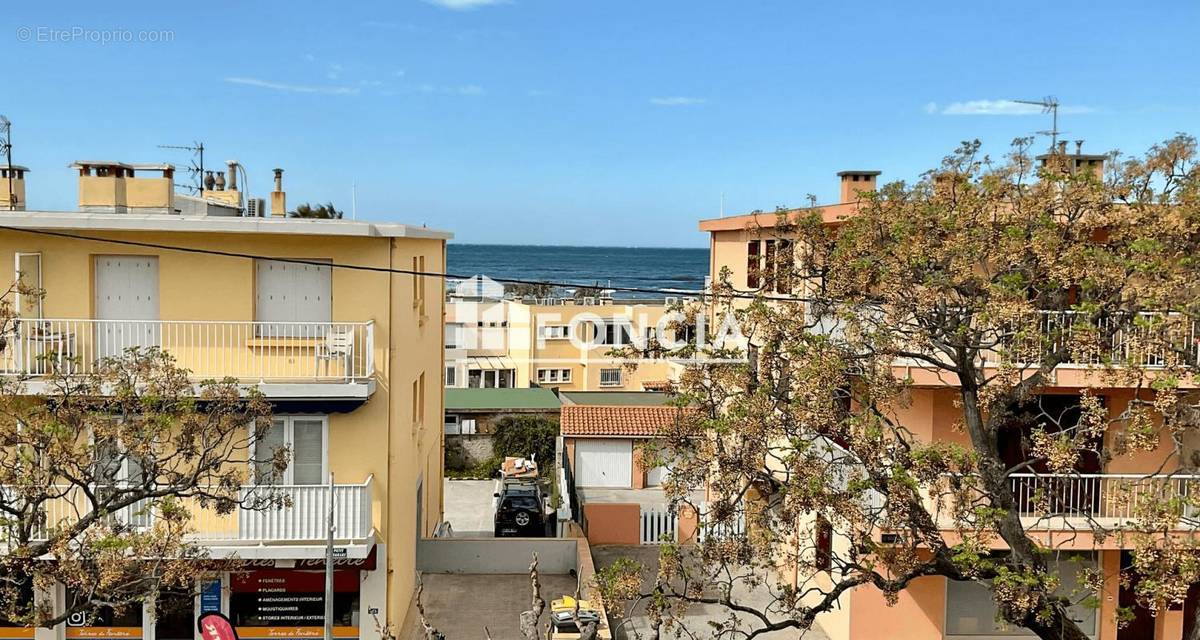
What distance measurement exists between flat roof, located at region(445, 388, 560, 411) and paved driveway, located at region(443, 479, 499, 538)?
14.7ft

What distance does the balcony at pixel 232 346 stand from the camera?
14.2m

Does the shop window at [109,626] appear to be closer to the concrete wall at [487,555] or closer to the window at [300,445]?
the window at [300,445]

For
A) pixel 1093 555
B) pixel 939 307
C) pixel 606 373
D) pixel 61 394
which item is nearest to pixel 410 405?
pixel 61 394

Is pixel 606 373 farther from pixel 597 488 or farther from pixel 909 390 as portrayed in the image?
pixel 909 390

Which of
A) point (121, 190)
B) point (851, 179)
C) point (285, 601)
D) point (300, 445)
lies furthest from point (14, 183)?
point (851, 179)

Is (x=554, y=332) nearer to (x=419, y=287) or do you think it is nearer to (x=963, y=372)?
(x=419, y=287)

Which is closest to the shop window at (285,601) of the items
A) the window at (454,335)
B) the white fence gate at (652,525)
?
the white fence gate at (652,525)

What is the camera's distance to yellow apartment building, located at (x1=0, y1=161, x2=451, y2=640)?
14156mm

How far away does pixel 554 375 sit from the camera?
156 feet

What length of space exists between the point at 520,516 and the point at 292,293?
1128 cm

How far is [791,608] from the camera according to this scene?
1134 centimetres

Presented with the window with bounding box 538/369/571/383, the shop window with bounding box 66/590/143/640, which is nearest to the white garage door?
the shop window with bounding box 66/590/143/640

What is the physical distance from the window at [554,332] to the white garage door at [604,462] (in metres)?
17.7

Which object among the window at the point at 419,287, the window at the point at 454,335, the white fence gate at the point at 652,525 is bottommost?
the white fence gate at the point at 652,525
